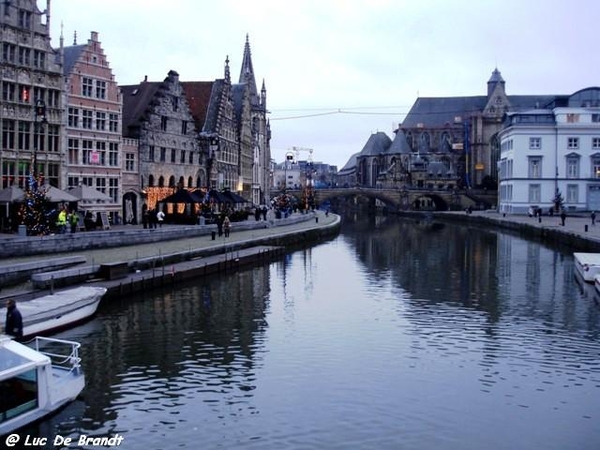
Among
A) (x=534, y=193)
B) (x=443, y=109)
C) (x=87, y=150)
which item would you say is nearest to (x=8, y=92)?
(x=87, y=150)

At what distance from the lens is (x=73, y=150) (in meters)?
43.9

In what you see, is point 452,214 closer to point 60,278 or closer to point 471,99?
point 471,99

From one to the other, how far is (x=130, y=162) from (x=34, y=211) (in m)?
17.7

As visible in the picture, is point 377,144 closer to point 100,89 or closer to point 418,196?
point 418,196

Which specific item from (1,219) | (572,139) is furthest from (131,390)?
(572,139)

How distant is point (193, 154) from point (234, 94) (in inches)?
840

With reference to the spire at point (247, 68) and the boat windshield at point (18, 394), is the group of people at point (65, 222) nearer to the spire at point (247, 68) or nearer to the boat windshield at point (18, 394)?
the boat windshield at point (18, 394)

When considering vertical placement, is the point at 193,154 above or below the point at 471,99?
below

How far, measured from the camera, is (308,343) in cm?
2067

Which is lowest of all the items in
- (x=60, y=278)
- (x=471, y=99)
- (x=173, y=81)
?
(x=60, y=278)

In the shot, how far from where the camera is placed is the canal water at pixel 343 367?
1368 centimetres

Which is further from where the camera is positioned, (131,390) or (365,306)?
(365,306)

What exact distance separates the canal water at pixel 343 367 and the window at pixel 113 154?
17543mm

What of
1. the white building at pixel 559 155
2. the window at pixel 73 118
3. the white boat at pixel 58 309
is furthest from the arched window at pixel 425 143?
the white boat at pixel 58 309
